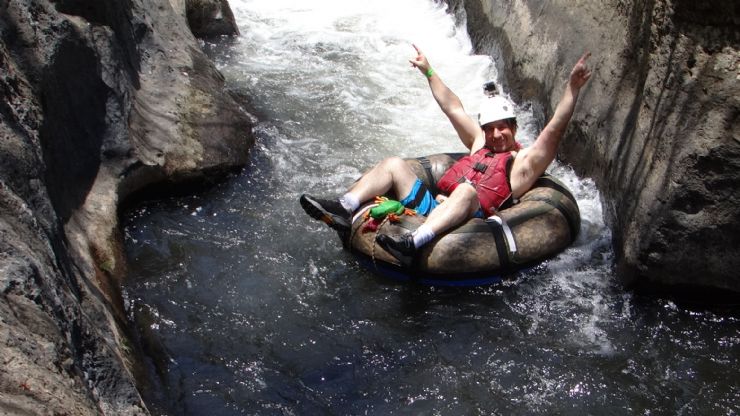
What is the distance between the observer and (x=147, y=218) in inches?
232

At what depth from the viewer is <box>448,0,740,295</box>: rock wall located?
467 cm

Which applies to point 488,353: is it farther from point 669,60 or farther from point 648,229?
point 669,60

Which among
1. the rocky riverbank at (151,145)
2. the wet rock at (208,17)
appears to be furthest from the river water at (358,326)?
the wet rock at (208,17)

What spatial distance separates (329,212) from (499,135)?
Answer: 162 centimetres

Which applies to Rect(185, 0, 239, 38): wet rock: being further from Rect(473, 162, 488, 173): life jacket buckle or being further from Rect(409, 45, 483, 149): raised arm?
Rect(473, 162, 488, 173): life jacket buckle

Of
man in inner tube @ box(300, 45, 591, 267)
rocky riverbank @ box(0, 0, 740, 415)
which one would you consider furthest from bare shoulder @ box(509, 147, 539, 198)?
rocky riverbank @ box(0, 0, 740, 415)

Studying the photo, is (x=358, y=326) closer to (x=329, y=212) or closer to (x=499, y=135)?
(x=329, y=212)

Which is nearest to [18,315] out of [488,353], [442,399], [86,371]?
[86,371]

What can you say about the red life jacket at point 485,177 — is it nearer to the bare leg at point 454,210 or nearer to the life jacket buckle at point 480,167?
the life jacket buckle at point 480,167

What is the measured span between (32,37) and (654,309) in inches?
186

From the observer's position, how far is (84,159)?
5.39 m

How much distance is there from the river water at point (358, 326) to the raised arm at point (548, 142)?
665mm

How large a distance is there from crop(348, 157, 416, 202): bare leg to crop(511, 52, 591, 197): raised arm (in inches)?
34.9

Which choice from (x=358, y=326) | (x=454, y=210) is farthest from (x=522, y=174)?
(x=358, y=326)
